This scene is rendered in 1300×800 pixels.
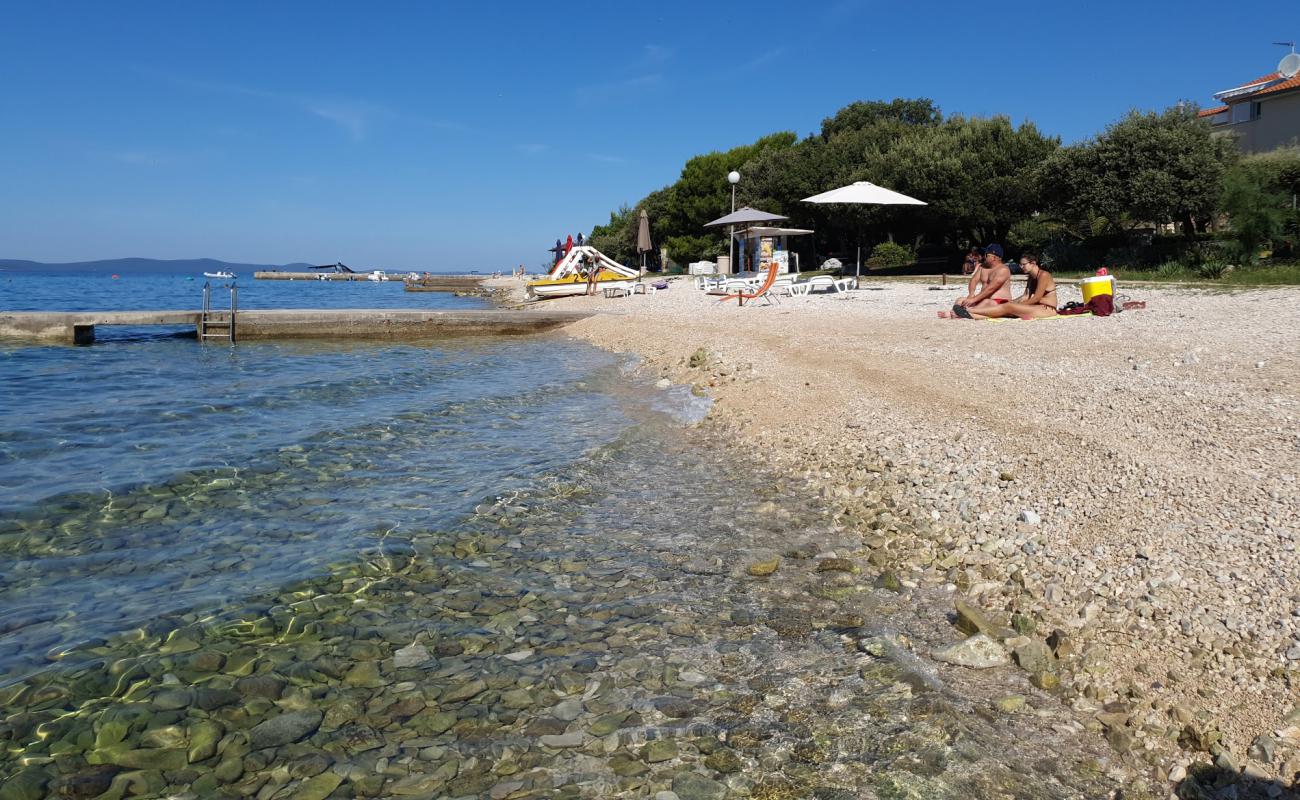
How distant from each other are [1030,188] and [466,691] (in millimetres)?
29208

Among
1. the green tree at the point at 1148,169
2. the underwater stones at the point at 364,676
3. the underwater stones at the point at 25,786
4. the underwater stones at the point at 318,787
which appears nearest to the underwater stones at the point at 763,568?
the underwater stones at the point at 364,676

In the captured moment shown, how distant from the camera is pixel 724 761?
114 inches

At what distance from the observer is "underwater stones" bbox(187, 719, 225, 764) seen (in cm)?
300


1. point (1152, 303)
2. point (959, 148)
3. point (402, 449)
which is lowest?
point (402, 449)

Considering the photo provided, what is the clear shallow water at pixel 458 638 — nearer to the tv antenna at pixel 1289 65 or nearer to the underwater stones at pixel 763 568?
the underwater stones at pixel 763 568

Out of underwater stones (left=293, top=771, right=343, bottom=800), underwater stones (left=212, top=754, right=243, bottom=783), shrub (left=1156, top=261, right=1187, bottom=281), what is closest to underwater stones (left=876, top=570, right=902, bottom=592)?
underwater stones (left=293, top=771, right=343, bottom=800)

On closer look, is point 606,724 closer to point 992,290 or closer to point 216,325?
point 992,290

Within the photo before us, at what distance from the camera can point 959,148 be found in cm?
3086

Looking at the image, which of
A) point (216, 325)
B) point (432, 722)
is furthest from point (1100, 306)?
point (216, 325)

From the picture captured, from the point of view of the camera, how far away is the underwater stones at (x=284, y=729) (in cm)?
308

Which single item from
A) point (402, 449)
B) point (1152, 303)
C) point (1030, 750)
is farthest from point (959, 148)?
point (1030, 750)

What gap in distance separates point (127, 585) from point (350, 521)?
1452mm

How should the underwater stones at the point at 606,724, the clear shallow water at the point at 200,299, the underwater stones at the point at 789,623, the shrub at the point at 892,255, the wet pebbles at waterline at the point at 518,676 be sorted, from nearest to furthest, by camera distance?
the wet pebbles at waterline at the point at 518,676 → the underwater stones at the point at 606,724 → the underwater stones at the point at 789,623 → the shrub at the point at 892,255 → the clear shallow water at the point at 200,299

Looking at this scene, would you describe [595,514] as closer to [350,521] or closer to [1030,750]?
[350,521]
